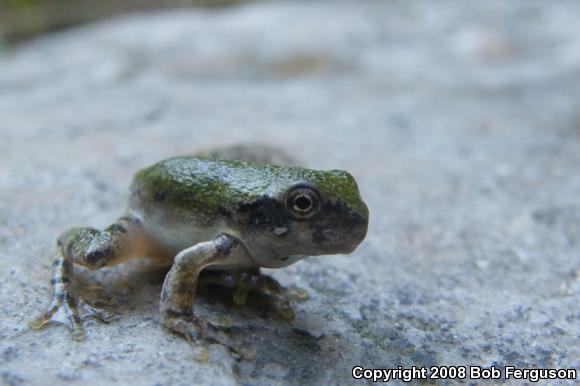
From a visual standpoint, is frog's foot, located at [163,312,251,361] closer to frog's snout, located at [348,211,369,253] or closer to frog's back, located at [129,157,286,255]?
frog's back, located at [129,157,286,255]

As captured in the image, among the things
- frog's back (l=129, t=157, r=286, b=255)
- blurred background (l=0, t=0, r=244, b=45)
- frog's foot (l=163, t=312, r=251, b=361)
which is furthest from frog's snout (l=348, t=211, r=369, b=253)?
blurred background (l=0, t=0, r=244, b=45)

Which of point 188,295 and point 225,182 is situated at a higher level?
point 225,182

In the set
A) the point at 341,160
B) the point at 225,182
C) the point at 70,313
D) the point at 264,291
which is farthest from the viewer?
the point at 341,160

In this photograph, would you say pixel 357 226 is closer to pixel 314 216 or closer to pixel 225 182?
pixel 314 216

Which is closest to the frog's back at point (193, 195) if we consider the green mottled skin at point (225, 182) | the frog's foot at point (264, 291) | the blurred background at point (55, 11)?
the green mottled skin at point (225, 182)

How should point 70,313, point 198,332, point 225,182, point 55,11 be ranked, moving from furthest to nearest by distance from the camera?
point 55,11 → point 225,182 → point 70,313 → point 198,332

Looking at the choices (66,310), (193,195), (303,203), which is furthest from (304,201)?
(66,310)
